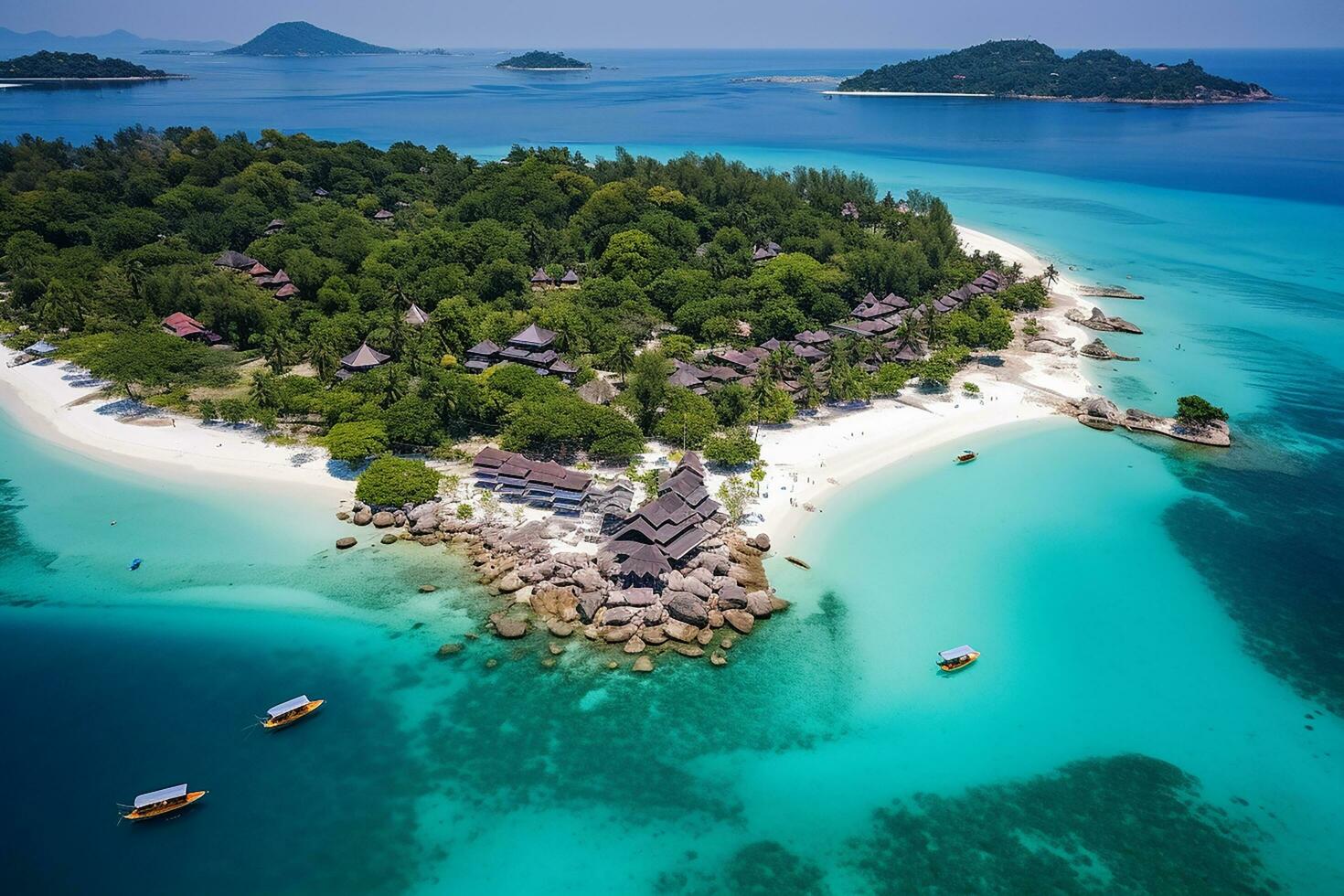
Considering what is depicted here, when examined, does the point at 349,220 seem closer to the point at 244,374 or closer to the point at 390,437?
the point at 244,374

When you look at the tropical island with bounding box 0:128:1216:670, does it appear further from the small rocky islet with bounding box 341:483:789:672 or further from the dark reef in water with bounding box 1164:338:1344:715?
the dark reef in water with bounding box 1164:338:1344:715

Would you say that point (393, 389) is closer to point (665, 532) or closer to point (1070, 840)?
point (665, 532)

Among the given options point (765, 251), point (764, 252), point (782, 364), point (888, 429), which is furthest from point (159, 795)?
point (765, 251)

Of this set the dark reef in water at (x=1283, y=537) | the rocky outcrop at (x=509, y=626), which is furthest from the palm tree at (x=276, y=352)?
the dark reef in water at (x=1283, y=537)

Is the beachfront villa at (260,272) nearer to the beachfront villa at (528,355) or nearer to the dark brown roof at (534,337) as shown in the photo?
the beachfront villa at (528,355)

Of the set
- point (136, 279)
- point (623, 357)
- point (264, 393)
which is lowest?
point (264, 393)

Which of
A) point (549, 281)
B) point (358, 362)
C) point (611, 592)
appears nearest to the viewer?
point (611, 592)

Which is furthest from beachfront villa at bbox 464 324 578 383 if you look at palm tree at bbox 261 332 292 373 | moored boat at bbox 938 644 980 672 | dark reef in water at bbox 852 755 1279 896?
dark reef in water at bbox 852 755 1279 896
